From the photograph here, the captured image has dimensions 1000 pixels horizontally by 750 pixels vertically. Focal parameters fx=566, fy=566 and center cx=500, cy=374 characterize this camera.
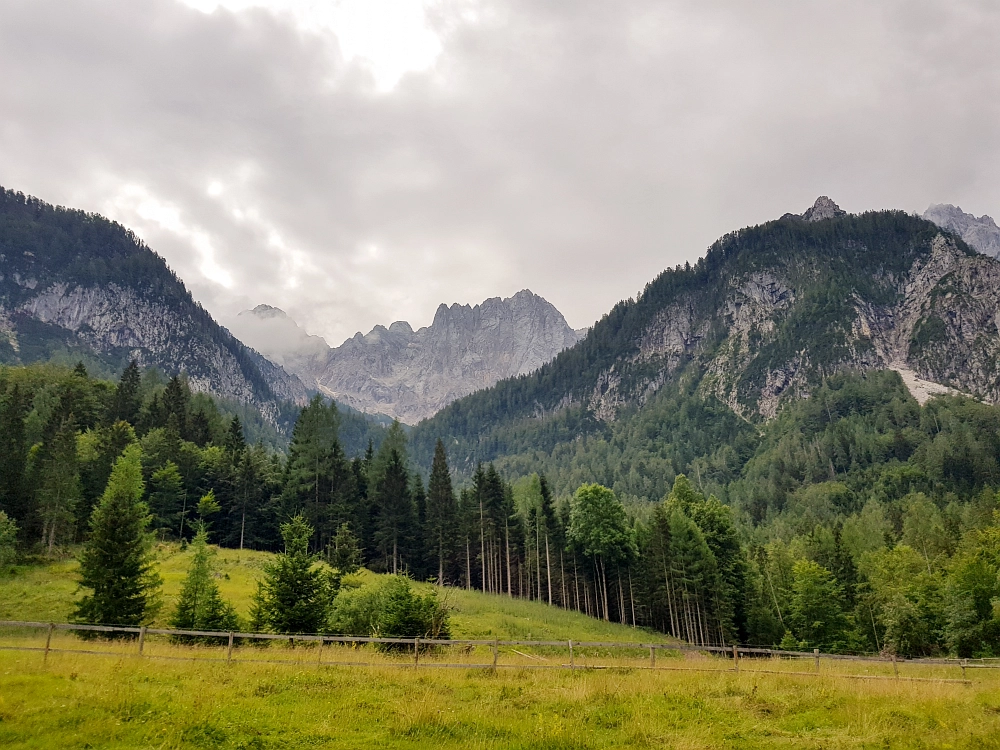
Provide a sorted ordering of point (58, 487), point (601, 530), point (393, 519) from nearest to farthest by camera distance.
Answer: point (58, 487), point (601, 530), point (393, 519)

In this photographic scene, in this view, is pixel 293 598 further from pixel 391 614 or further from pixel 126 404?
pixel 126 404

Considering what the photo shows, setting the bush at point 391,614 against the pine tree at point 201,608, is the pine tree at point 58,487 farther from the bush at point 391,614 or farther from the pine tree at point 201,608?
the bush at point 391,614

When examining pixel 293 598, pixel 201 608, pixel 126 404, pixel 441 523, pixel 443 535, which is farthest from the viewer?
pixel 126 404

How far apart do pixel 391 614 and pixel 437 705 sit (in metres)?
14.0

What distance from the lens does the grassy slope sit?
40.5 metres

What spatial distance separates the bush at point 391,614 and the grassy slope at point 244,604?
14.7 feet

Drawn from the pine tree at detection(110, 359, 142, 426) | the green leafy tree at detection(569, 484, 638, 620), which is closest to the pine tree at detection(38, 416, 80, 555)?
the pine tree at detection(110, 359, 142, 426)

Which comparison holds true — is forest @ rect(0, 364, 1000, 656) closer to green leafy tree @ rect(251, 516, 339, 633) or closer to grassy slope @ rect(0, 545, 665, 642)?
green leafy tree @ rect(251, 516, 339, 633)

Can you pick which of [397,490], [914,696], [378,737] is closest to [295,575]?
[378,737]

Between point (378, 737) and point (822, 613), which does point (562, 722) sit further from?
point (822, 613)

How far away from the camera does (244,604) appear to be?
4316 cm

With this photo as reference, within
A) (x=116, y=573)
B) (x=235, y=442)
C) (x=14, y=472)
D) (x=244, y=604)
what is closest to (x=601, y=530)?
(x=244, y=604)

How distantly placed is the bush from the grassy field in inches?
153

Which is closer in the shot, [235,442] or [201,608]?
[201,608]
